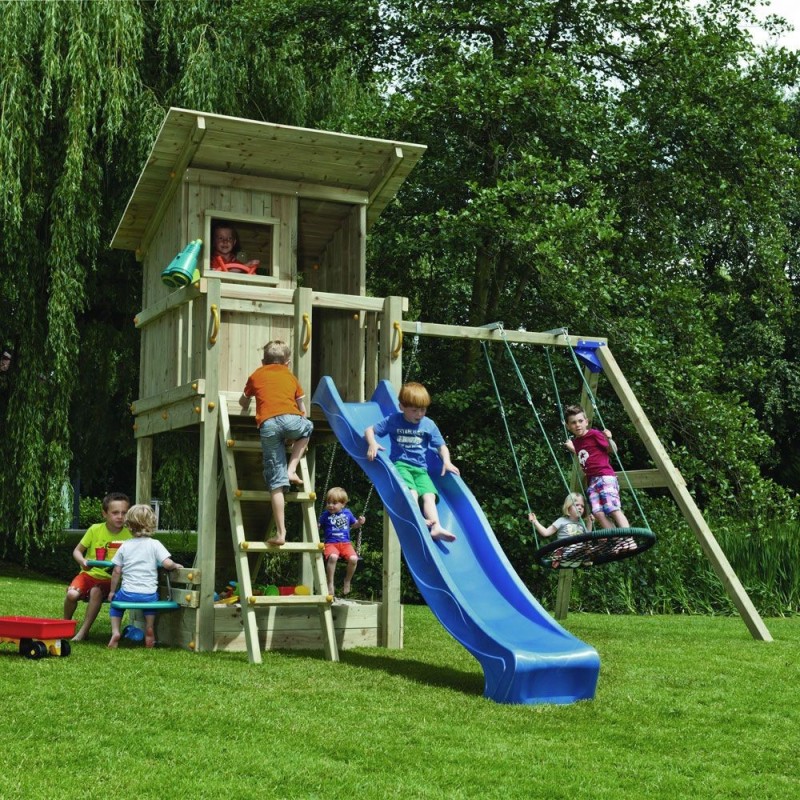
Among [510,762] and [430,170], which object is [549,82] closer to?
[430,170]

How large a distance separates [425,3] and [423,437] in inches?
440

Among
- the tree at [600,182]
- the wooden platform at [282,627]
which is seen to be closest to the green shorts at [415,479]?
the wooden platform at [282,627]

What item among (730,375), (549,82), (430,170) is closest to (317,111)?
(430,170)

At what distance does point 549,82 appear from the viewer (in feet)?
53.3

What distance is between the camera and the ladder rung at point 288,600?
8.12 m

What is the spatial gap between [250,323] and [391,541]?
2.19m

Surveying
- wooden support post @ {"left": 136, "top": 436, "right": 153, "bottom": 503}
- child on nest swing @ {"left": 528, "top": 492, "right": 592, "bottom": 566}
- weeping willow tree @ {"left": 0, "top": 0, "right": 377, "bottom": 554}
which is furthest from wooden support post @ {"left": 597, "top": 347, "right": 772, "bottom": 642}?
weeping willow tree @ {"left": 0, "top": 0, "right": 377, "bottom": 554}

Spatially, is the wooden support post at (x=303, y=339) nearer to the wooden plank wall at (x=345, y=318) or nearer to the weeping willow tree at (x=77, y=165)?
the wooden plank wall at (x=345, y=318)

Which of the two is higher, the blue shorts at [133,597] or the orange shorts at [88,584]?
the orange shorts at [88,584]

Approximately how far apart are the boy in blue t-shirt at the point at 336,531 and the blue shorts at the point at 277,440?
2164mm

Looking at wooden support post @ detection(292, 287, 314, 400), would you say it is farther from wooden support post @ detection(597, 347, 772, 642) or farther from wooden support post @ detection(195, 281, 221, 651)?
wooden support post @ detection(597, 347, 772, 642)

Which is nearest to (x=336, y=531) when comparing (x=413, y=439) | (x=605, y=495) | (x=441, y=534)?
(x=413, y=439)

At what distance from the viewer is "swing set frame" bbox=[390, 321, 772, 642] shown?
402 inches

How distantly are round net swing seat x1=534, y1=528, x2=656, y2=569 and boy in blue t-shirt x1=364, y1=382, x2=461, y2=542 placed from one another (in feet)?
3.25
